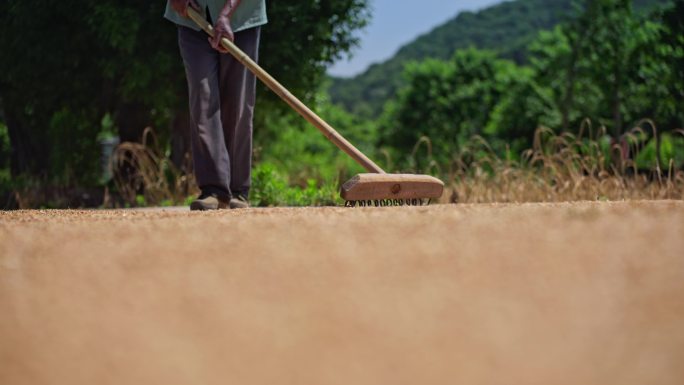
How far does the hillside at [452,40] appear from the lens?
89.6m

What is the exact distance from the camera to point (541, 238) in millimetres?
2252

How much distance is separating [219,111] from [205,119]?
4.6 inches

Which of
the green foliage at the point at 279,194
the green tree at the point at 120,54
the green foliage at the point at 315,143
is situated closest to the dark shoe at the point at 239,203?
the green foliage at the point at 279,194

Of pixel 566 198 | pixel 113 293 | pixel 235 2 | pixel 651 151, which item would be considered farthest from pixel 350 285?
pixel 651 151

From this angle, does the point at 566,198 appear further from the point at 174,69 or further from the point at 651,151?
the point at 651,151

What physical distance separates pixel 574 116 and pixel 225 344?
1131 inches

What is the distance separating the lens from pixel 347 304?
5.35 feet

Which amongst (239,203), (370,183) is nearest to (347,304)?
(370,183)

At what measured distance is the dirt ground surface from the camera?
132 cm

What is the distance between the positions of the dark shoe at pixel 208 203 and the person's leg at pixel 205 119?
24 mm

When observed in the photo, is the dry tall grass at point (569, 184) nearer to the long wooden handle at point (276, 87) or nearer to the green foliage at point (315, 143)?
the long wooden handle at point (276, 87)

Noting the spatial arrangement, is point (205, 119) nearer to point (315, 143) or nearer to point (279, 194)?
point (279, 194)

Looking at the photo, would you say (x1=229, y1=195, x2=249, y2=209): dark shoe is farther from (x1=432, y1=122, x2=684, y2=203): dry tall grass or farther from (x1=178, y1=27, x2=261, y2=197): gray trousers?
(x1=432, y1=122, x2=684, y2=203): dry tall grass

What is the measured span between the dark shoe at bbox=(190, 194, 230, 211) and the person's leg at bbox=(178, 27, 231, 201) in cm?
2
